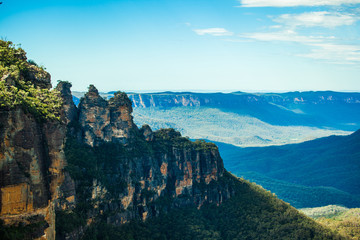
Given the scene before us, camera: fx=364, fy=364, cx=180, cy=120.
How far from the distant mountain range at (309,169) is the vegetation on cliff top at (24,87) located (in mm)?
103952

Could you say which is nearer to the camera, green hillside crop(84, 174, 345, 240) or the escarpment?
the escarpment

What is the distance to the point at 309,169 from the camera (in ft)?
538

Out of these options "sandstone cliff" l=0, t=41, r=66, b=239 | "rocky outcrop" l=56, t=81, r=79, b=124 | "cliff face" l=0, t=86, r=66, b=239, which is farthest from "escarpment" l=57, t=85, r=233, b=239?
"cliff face" l=0, t=86, r=66, b=239

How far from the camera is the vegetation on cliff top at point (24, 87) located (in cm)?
2119

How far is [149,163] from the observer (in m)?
55.2

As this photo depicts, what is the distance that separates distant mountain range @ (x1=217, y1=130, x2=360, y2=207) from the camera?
121 meters

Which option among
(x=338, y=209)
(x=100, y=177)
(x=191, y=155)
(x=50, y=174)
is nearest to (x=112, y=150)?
(x=100, y=177)

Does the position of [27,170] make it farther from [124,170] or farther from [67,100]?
[124,170]

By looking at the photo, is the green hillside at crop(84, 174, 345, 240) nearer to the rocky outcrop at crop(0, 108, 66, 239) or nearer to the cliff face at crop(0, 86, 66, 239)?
the rocky outcrop at crop(0, 108, 66, 239)

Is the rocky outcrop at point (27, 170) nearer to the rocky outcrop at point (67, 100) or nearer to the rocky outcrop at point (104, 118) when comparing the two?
the rocky outcrop at point (67, 100)

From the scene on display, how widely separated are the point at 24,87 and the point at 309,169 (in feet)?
516

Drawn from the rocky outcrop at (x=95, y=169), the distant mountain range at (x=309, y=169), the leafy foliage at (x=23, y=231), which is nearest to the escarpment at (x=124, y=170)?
the rocky outcrop at (x=95, y=169)

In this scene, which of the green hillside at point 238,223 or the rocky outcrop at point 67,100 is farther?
the green hillside at point 238,223

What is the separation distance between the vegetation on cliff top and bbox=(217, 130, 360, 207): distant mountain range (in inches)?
4093
